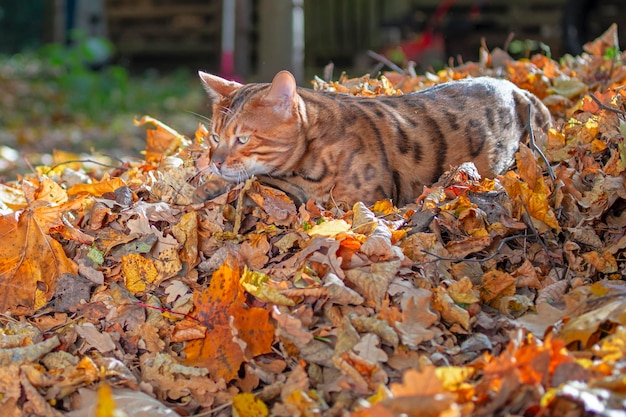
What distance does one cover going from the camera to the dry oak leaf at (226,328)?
260cm

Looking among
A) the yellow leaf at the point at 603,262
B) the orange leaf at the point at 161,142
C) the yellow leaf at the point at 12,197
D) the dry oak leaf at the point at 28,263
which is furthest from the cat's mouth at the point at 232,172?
the yellow leaf at the point at 603,262

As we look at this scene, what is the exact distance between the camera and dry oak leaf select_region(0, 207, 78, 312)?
3.08m

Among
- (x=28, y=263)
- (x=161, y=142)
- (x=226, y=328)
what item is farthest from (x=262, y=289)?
(x=161, y=142)

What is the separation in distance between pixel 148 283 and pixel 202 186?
65cm

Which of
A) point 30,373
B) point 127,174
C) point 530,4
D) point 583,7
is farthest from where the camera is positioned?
point 530,4

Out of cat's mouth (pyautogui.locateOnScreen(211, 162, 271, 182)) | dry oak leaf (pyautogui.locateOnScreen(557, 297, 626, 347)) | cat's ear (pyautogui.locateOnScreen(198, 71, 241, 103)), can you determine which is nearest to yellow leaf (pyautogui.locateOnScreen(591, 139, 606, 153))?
dry oak leaf (pyautogui.locateOnScreen(557, 297, 626, 347))

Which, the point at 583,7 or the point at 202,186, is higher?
the point at 583,7

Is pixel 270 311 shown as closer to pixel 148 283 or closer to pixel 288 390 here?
pixel 288 390

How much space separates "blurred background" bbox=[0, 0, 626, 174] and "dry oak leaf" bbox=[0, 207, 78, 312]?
395 centimetres

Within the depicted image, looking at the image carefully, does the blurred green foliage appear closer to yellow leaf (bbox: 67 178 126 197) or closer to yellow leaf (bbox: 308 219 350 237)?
yellow leaf (bbox: 67 178 126 197)

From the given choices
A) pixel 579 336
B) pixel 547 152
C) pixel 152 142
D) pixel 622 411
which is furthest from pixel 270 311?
pixel 152 142

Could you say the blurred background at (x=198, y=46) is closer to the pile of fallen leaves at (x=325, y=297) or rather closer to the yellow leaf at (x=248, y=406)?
the pile of fallen leaves at (x=325, y=297)

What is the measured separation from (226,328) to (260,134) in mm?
988

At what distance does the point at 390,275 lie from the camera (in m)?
2.74
